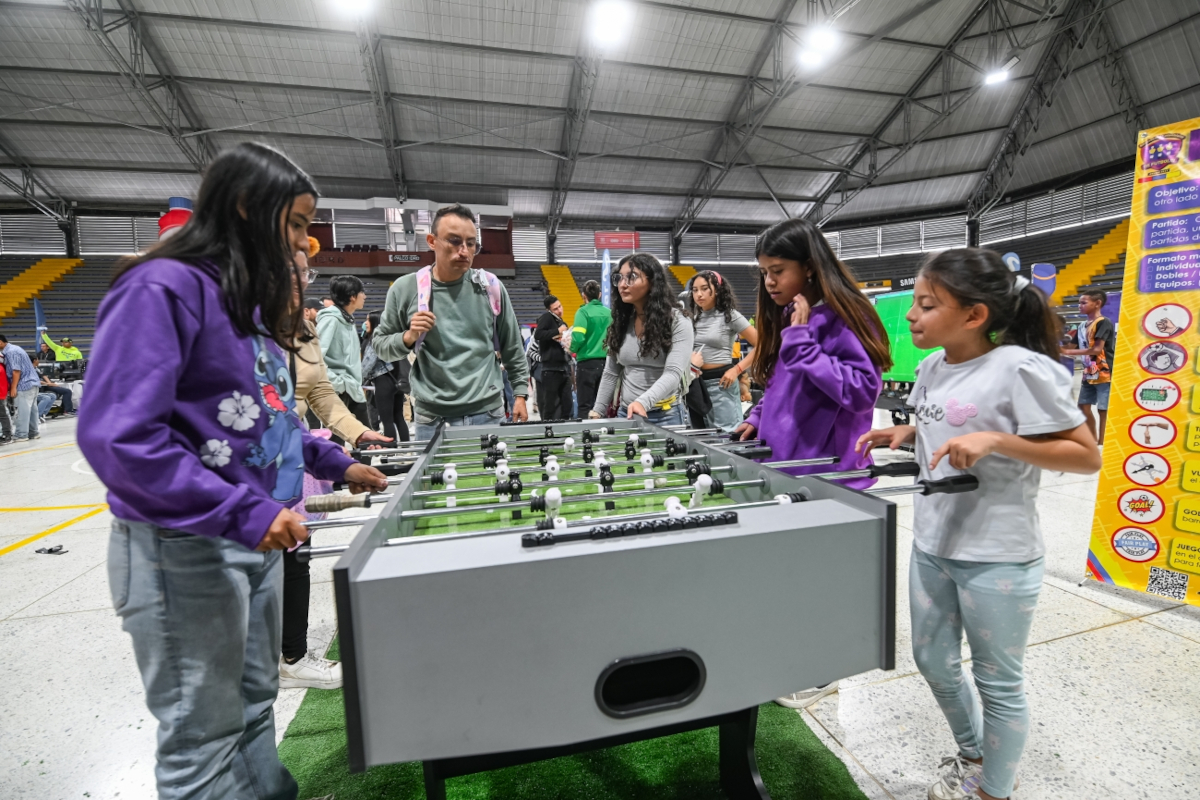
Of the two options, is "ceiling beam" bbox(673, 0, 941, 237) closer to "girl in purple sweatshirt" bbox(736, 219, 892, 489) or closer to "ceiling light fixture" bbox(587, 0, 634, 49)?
"ceiling light fixture" bbox(587, 0, 634, 49)

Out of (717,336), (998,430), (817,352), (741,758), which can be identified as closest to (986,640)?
(998,430)

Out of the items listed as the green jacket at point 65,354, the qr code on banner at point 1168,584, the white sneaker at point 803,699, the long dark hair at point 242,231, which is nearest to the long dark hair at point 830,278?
the white sneaker at point 803,699

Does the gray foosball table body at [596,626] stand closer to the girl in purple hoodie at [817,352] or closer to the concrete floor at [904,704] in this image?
the girl in purple hoodie at [817,352]

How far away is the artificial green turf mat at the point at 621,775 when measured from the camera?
1.49 meters

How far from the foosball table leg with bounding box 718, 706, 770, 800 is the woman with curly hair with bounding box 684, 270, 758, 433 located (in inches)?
84.5

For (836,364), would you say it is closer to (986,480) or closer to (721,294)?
(986,480)

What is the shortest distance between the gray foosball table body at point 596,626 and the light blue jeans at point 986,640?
1.23ft

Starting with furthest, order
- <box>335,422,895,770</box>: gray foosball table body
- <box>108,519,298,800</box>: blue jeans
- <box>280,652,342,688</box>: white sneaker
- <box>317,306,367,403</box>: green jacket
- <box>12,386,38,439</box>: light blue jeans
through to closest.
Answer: <box>12,386,38,439</box>: light blue jeans → <box>317,306,367,403</box>: green jacket → <box>280,652,342,688</box>: white sneaker → <box>108,519,298,800</box>: blue jeans → <box>335,422,895,770</box>: gray foosball table body

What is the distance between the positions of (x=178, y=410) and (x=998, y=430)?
1.63 m

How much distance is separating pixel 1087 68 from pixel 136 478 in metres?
17.2

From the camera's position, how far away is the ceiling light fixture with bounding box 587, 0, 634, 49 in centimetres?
885

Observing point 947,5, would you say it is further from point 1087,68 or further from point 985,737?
point 985,737

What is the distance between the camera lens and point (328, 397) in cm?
202

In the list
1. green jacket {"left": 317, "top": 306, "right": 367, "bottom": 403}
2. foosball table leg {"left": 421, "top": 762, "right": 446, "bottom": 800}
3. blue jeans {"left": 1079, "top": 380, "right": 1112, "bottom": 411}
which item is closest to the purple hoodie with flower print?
foosball table leg {"left": 421, "top": 762, "right": 446, "bottom": 800}
